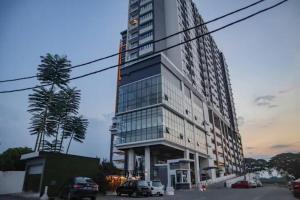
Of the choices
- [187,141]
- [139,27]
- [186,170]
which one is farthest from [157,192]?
[139,27]

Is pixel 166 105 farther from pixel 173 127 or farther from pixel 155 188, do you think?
pixel 155 188

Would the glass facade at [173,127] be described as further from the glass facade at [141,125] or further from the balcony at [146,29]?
the balcony at [146,29]

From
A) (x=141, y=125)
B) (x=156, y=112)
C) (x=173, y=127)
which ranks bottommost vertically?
(x=173, y=127)

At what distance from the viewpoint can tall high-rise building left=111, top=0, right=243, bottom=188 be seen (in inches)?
1783

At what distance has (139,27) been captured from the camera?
213 feet

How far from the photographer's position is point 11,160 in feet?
117

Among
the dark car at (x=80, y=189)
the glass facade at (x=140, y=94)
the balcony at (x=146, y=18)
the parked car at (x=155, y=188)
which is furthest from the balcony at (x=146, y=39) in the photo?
the dark car at (x=80, y=189)

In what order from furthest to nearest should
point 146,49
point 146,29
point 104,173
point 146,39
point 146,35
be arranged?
1. point 146,29
2. point 146,35
3. point 146,39
4. point 146,49
5. point 104,173

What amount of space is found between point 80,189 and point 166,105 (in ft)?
104

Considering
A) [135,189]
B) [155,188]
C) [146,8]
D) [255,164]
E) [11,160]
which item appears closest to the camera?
[135,189]

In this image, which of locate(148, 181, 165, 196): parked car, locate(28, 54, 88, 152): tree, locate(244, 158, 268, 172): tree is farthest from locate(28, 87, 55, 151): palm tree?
locate(244, 158, 268, 172): tree

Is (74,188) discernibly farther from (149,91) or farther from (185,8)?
(185,8)

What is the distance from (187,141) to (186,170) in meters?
9.94

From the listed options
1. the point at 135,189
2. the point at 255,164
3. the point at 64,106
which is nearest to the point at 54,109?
the point at 64,106
